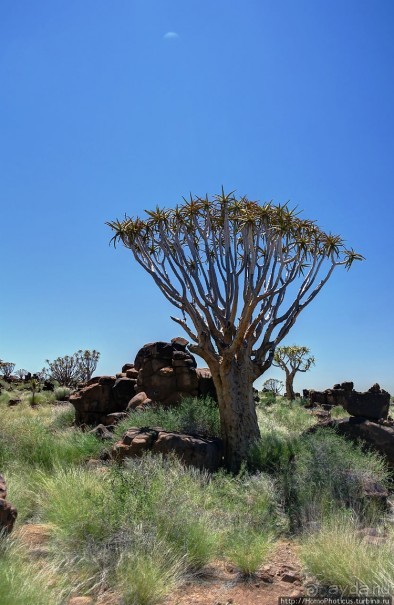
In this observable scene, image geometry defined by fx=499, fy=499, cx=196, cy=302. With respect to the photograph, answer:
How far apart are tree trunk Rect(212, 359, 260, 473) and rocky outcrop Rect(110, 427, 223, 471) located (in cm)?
82

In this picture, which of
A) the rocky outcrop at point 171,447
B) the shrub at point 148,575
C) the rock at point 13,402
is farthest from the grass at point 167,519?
the rock at point 13,402

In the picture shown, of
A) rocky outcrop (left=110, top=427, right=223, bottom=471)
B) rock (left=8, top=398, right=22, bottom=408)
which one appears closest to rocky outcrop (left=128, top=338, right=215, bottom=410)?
rocky outcrop (left=110, top=427, right=223, bottom=471)

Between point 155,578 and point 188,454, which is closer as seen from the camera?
point 155,578

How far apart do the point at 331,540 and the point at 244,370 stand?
659 centimetres

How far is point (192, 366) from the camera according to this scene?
1599 centimetres

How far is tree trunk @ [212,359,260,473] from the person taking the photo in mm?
10922

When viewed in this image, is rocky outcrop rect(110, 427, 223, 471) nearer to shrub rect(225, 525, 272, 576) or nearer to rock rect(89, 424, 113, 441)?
rock rect(89, 424, 113, 441)

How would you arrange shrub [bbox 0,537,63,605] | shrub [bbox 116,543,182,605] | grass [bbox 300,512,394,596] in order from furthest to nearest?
grass [bbox 300,512,394,596] → shrub [bbox 116,543,182,605] → shrub [bbox 0,537,63,605]

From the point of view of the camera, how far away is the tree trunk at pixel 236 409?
10.9m

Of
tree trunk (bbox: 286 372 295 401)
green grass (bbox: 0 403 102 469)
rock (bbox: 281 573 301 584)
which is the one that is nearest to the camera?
rock (bbox: 281 573 301 584)

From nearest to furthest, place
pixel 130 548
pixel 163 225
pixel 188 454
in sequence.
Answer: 1. pixel 130 548
2. pixel 188 454
3. pixel 163 225

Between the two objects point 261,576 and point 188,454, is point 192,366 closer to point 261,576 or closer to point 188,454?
point 188,454

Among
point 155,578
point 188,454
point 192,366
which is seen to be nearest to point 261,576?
point 155,578

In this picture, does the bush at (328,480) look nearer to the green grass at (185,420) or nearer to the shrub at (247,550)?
the shrub at (247,550)
